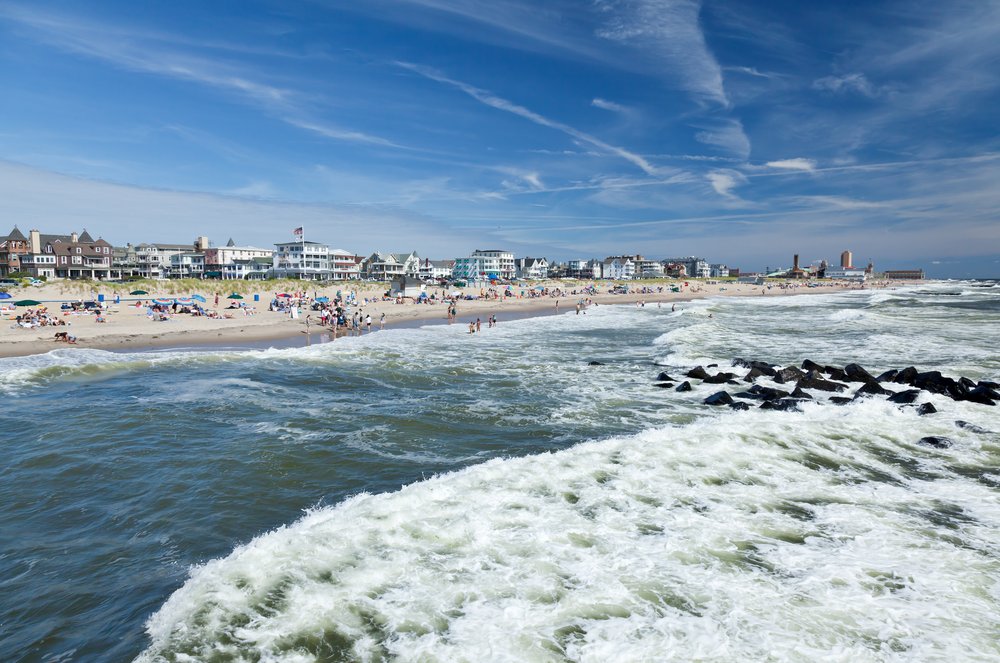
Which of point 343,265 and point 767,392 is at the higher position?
point 343,265

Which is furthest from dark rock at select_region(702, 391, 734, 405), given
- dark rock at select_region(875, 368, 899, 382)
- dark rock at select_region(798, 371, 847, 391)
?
dark rock at select_region(875, 368, 899, 382)

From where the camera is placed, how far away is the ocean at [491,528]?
19.4 ft

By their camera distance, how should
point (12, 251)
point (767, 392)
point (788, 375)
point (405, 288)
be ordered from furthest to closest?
point (12, 251), point (405, 288), point (788, 375), point (767, 392)

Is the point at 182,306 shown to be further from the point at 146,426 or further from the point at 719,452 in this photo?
the point at 719,452

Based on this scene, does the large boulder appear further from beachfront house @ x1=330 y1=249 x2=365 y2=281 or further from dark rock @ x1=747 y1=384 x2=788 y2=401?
beachfront house @ x1=330 y1=249 x2=365 y2=281

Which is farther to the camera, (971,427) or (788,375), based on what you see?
(788,375)

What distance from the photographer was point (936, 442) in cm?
1271

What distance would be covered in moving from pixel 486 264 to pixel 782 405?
434 feet

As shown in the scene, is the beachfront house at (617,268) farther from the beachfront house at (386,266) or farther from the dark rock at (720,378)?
the dark rock at (720,378)

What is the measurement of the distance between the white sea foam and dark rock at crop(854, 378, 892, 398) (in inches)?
275

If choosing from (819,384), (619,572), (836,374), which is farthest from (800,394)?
(619,572)

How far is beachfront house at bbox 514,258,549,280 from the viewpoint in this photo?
166000 millimetres

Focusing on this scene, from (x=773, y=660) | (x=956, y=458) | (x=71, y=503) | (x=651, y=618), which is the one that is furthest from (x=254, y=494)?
(x=956, y=458)

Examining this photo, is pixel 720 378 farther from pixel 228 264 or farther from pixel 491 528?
pixel 228 264
